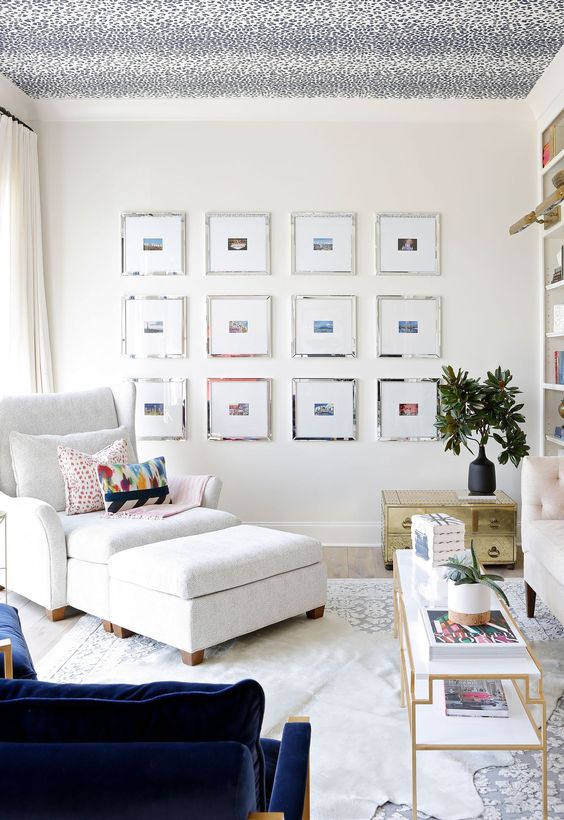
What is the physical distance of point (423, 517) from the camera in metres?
2.79

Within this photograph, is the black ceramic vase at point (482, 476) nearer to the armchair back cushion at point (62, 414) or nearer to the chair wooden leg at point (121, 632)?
the armchair back cushion at point (62, 414)

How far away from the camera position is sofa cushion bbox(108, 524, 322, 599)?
2.87 m

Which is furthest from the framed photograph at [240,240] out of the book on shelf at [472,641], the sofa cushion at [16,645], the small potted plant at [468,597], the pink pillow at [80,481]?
the book on shelf at [472,641]

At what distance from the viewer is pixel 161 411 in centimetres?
486

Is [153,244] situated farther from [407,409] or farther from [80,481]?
[407,409]

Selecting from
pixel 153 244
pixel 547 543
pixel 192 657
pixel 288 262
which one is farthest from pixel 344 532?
pixel 153 244

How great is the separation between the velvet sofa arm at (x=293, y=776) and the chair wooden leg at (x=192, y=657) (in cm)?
155

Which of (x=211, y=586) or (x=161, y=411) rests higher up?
(x=161, y=411)

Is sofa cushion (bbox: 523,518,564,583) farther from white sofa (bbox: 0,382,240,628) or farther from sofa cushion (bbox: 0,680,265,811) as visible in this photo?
sofa cushion (bbox: 0,680,265,811)

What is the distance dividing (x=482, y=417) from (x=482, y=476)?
0.38 metres

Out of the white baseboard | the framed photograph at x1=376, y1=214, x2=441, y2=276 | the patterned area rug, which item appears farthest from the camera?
the white baseboard

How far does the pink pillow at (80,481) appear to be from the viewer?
12.3ft

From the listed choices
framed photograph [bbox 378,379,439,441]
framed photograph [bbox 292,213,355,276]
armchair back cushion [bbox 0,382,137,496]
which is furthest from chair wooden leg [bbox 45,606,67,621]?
framed photograph [bbox 292,213,355,276]

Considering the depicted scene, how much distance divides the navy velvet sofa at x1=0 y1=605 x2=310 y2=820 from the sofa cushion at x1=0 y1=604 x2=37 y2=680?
1.02 m
